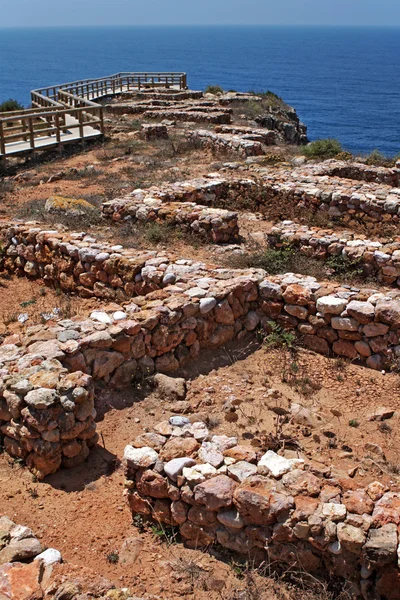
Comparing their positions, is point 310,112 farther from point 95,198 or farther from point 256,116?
point 95,198

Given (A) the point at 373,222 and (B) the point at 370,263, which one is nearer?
(B) the point at 370,263

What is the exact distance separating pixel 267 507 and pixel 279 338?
3915mm

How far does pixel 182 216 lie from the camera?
11.9m

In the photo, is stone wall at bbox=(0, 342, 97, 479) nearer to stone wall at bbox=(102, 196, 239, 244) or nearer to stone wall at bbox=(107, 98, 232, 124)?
stone wall at bbox=(102, 196, 239, 244)

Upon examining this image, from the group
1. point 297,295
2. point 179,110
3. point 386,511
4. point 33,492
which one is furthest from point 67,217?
point 179,110

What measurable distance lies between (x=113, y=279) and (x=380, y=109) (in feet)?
242

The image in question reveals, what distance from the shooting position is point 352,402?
692 cm

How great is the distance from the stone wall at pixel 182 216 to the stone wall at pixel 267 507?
22.6ft

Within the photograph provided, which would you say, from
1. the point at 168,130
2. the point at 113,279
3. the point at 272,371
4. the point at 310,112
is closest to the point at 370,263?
the point at 272,371

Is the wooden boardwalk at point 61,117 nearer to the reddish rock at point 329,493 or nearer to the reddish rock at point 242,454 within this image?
the reddish rock at point 242,454

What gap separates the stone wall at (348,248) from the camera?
994 centimetres

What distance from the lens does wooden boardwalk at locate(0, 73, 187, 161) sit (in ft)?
68.1

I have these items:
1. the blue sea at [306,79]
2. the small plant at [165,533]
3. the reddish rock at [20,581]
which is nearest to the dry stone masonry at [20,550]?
the reddish rock at [20,581]

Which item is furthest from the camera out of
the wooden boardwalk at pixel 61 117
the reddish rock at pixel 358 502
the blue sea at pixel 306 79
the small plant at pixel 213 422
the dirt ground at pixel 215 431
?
the blue sea at pixel 306 79
